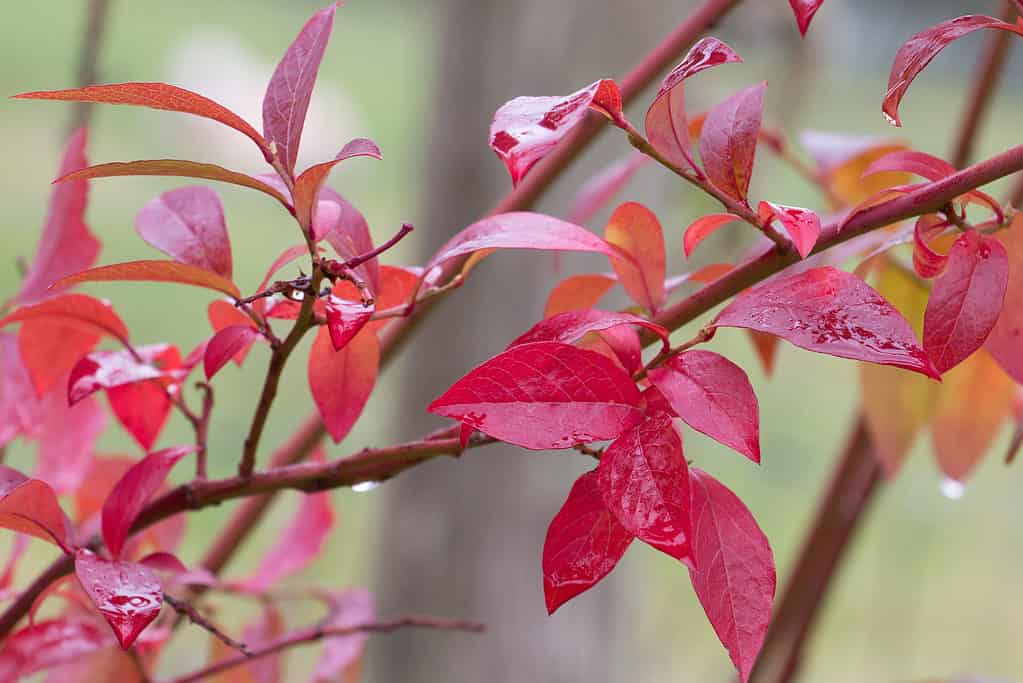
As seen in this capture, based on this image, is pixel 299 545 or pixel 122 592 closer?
pixel 122 592

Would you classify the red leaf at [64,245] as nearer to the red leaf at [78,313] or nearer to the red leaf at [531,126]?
the red leaf at [78,313]

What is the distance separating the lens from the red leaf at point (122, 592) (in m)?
0.19

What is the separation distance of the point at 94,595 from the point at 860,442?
0.34m

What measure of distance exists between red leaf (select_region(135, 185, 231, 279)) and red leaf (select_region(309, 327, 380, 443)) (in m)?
0.03

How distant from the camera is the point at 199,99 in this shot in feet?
0.61

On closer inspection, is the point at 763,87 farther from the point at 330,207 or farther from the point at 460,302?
the point at 460,302

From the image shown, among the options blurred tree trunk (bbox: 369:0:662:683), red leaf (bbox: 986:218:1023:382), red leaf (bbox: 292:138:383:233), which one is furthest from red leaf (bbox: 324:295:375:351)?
blurred tree trunk (bbox: 369:0:662:683)

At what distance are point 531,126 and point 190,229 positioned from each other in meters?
0.10

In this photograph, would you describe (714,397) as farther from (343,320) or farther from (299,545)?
(299,545)

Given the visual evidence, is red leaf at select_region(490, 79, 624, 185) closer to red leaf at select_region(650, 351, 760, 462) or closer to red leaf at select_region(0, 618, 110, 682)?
red leaf at select_region(650, 351, 760, 462)

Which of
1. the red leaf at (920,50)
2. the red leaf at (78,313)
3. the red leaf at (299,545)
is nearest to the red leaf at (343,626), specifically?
the red leaf at (299,545)

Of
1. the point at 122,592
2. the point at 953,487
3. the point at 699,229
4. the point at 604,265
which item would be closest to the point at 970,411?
the point at 953,487

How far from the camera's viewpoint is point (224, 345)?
8.8 inches

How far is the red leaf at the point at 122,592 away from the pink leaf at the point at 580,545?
0.23ft
